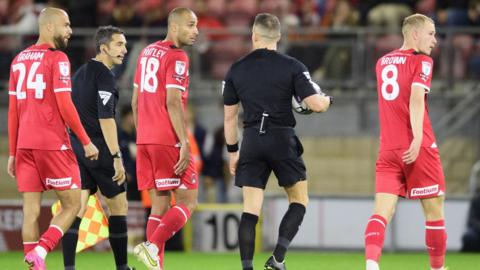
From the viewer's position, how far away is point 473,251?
16719 mm

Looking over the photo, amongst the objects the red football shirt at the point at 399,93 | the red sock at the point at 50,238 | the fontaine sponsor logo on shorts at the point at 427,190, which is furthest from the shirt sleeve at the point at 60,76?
the fontaine sponsor logo on shorts at the point at 427,190

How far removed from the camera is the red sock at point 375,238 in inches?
418

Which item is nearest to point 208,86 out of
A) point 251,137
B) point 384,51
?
point 384,51

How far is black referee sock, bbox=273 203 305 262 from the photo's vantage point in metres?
10.9

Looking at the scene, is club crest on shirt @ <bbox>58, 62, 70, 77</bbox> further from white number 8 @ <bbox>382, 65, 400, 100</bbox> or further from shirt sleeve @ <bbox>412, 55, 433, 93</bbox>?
shirt sleeve @ <bbox>412, 55, 433, 93</bbox>

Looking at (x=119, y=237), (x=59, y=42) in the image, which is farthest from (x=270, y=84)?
(x=119, y=237)

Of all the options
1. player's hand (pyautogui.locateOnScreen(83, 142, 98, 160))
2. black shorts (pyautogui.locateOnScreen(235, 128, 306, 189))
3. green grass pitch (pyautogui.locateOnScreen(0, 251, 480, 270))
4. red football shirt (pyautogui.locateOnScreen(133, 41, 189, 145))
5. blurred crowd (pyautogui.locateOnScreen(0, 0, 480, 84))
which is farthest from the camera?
blurred crowd (pyautogui.locateOnScreen(0, 0, 480, 84))

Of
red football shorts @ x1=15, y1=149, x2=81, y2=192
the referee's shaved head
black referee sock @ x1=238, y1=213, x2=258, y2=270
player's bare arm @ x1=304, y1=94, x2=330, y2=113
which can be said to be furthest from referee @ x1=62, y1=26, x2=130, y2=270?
player's bare arm @ x1=304, y1=94, x2=330, y2=113

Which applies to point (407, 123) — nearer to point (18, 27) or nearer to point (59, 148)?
point (59, 148)

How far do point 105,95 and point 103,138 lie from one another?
1.44 feet

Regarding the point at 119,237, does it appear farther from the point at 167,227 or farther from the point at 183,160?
the point at 183,160

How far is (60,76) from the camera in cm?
1078

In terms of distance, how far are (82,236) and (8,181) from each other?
288 inches

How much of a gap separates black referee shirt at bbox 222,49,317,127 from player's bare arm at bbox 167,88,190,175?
0.66 m
